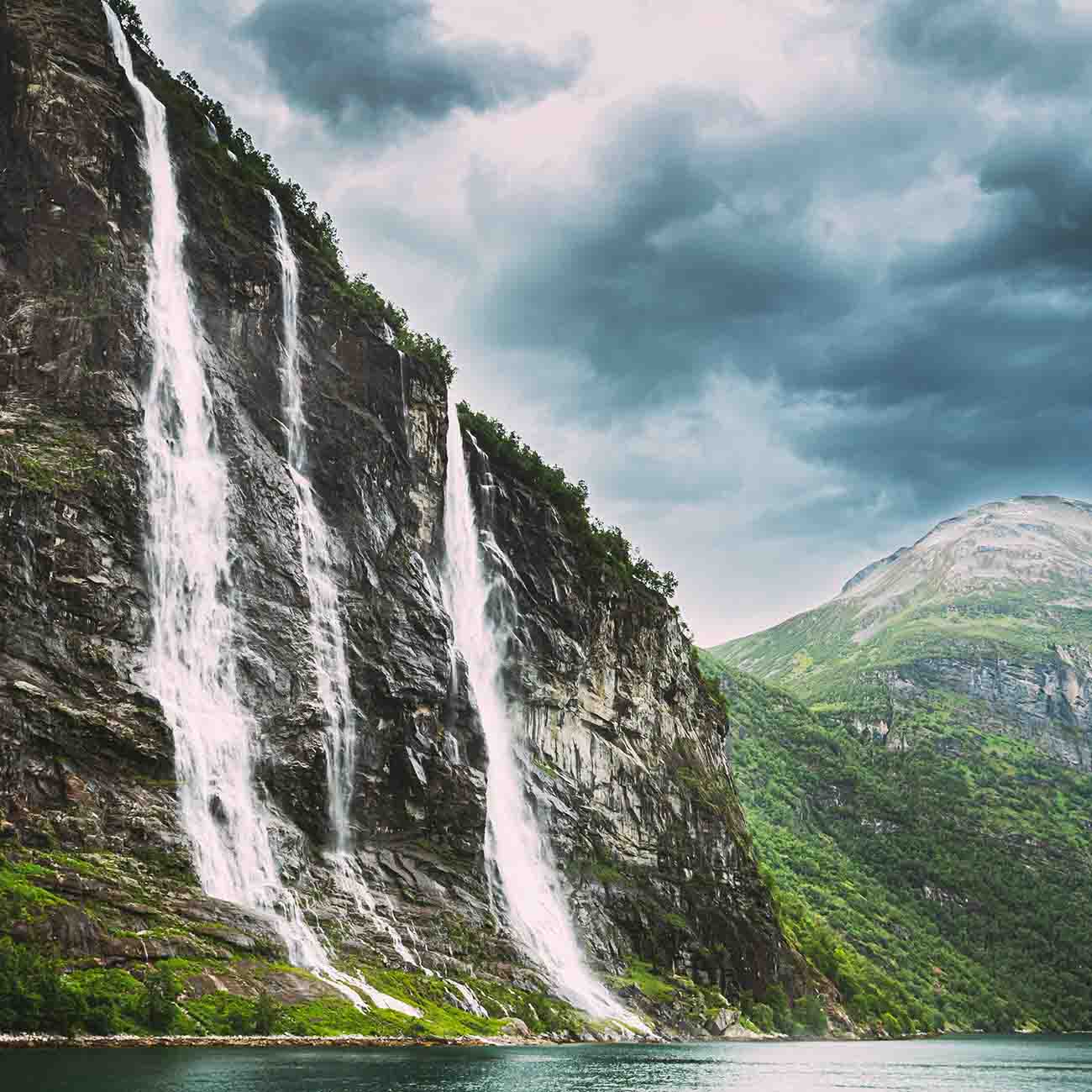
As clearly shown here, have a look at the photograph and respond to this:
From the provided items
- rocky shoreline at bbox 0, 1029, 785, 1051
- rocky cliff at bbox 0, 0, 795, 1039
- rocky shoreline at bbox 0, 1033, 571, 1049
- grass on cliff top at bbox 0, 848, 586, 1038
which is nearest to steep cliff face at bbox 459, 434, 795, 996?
rocky cliff at bbox 0, 0, 795, 1039

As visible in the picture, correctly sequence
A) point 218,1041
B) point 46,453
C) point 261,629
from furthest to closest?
point 261,629, point 46,453, point 218,1041

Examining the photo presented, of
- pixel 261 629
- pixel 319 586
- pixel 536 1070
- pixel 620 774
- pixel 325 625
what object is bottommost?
pixel 536 1070

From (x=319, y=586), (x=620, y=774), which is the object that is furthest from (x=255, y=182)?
(x=620, y=774)

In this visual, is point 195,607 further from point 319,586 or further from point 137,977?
point 137,977

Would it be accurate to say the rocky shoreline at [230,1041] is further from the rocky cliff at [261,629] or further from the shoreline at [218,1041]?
the rocky cliff at [261,629]

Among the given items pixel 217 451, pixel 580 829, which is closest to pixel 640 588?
pixel 580 829

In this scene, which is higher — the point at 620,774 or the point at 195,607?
the point at 195,607

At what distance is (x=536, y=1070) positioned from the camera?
61.8 m

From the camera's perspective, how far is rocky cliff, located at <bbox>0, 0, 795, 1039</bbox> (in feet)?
228

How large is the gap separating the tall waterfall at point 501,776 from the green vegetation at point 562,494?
7410mm

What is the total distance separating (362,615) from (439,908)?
22847 millimetres

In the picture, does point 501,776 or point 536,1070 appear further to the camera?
point 501,776

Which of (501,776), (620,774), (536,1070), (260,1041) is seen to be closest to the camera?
(260,1041)

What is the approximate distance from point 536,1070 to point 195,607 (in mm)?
38797
